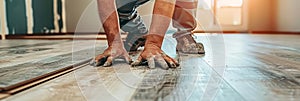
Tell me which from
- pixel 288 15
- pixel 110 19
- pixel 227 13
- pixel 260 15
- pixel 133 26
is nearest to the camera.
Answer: pixel 110 19

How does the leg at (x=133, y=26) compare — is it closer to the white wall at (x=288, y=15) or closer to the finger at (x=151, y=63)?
the finger at (x=151, y=63)

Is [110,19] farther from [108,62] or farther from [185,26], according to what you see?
[185,26]

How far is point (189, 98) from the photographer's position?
2.00 feet

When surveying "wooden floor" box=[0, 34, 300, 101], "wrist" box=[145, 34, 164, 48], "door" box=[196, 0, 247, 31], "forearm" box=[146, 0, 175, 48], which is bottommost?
"wooden floor" box=[0, 34, 300, 101]

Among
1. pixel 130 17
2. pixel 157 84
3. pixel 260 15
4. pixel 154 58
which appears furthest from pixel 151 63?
pixel 260 15

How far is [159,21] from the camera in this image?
3.41 feet

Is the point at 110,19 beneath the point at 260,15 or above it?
beneath

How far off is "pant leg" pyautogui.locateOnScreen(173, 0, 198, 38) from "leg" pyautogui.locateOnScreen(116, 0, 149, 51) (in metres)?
0.17

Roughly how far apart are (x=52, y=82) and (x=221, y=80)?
1.31ft

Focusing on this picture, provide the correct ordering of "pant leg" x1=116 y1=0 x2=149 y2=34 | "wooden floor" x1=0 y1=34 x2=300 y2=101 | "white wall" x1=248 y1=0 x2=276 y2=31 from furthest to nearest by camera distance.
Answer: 1. "white wall" x1=248 y1=0 x2=276 y2=31
2. "pant leg" x1=116 y1=0 x2=149 y2=34
3. "wooden floor" x1=0 y1=34 x2=300 y2=101

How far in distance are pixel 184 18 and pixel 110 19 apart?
61cm

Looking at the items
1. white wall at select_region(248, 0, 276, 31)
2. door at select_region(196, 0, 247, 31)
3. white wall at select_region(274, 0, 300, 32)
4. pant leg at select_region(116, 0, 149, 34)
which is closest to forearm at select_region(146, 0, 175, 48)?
pant leg at select_region(116, 0, 149, 34)

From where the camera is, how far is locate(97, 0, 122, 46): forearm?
110cm

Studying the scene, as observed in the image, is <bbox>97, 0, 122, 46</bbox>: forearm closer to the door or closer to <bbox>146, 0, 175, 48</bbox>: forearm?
<bbox>146, 0, 175, 48</bbox>: forearm
